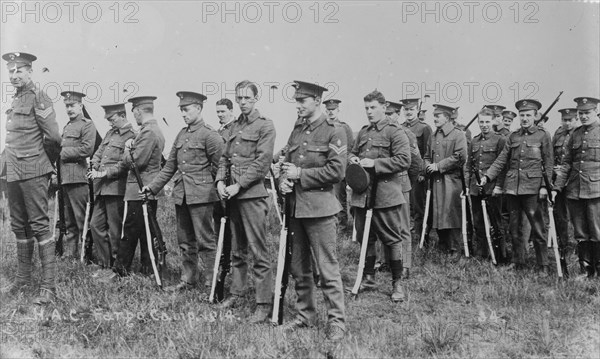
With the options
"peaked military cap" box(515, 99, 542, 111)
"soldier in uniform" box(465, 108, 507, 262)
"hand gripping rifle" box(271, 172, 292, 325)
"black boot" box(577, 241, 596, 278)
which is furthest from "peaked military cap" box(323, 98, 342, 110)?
"hand gripping rifle" box(271, 172, 292, 325)

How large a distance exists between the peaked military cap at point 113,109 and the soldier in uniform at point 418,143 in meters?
4.08

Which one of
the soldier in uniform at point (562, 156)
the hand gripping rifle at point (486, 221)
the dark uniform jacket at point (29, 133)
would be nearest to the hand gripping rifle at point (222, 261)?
the dark uniform jacket at point (29, 133)

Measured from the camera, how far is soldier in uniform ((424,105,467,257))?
7.57 m

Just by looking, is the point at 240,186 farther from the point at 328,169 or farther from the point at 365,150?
the point at 365,150

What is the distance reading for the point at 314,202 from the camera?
4.63m

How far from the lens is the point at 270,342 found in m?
4.22

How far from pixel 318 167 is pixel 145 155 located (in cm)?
258

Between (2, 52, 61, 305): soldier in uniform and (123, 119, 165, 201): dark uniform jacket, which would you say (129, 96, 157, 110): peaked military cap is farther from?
(2, 52, 61, 305): soldier in uniform

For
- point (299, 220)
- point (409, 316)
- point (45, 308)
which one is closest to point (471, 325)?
point (409, 316)

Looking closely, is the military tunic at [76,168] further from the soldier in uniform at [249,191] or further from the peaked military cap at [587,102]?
the peaked military cap at [587,102]

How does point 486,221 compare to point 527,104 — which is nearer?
point 527,104

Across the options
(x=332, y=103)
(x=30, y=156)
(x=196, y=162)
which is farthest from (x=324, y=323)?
(x=332, y=103)

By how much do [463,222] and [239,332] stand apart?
13.7 ft

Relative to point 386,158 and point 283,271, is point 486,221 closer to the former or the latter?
point 386,158
